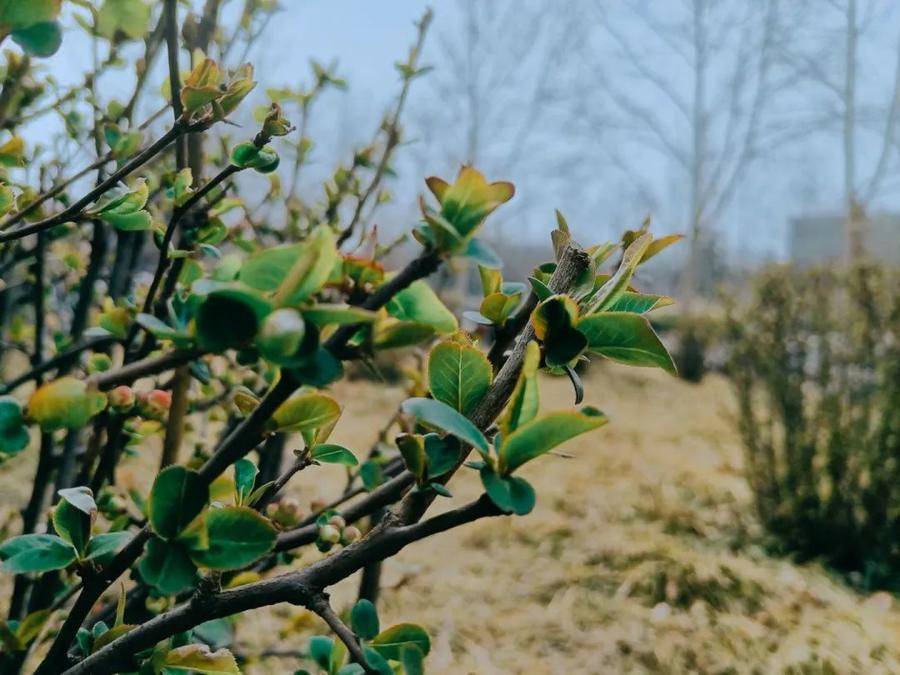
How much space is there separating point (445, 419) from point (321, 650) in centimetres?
38

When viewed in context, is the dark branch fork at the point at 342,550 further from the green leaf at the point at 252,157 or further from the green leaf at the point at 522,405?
the green leaf at the point at 252,157

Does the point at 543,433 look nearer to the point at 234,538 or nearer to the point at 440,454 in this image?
the point at 440,454

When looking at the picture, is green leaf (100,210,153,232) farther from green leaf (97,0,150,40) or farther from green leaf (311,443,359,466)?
green leaf (311,443,359,466)

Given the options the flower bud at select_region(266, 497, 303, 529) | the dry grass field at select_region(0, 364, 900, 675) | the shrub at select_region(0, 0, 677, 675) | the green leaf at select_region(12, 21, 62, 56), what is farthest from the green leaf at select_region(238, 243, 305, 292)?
the dry grass field at select_region(0, 364, 900, 675)

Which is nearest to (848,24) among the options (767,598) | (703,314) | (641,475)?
(703,314)

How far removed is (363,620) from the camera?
57 cm

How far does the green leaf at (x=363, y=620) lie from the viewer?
572 millimetres

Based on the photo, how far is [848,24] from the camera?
1473 cm

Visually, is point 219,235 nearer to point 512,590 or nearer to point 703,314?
point 512,590

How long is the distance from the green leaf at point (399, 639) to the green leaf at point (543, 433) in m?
0.23

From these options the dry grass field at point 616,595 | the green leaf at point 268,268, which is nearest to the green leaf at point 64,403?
the green leaf at point 268,268

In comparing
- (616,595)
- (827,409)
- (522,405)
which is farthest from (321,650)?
(827,409)

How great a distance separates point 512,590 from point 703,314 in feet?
31.0

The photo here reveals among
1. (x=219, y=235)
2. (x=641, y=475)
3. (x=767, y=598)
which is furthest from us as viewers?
(x=641, y=475)
